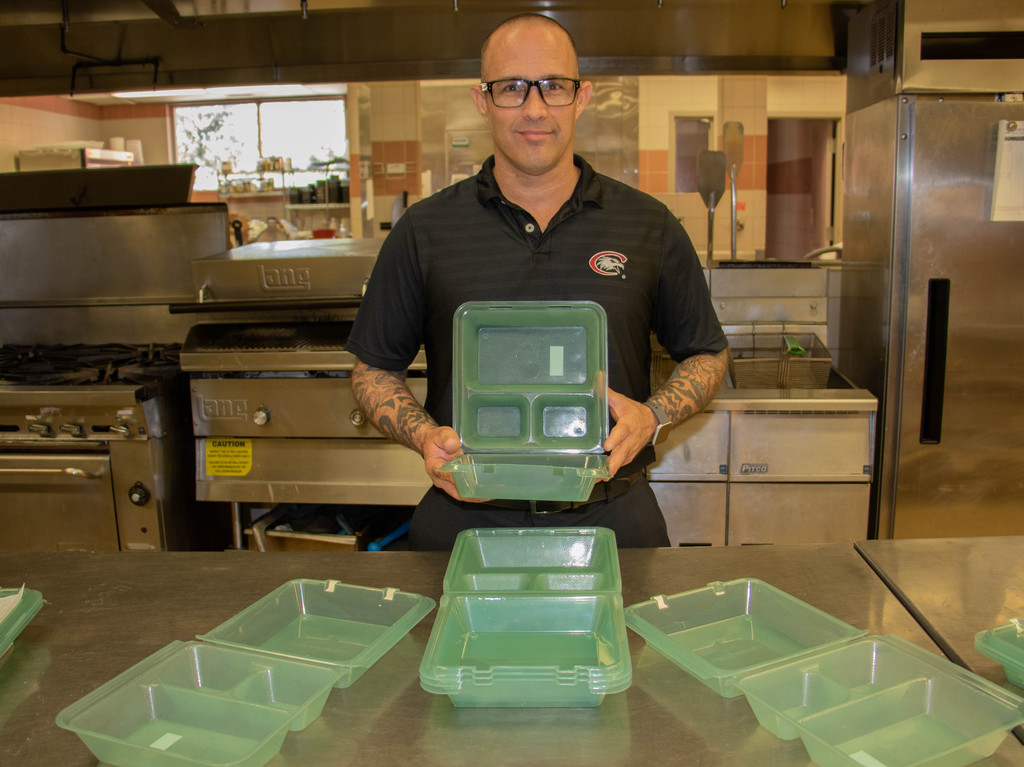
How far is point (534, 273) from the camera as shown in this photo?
159 centimetres

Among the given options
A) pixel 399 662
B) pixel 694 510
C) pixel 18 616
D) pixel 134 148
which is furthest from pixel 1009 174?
pixel 134 148

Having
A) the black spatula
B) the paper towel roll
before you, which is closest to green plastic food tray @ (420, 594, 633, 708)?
the black spatula

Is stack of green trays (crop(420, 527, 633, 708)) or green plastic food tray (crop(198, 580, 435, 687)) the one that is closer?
stack of green trays (crop(420, 527, 633, 708))

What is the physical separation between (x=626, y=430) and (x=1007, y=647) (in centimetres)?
58

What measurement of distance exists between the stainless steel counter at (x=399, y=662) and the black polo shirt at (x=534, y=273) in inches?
17.1

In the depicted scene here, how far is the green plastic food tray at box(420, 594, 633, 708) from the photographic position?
883 mm

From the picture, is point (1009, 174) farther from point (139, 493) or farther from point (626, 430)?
point (139, 493)

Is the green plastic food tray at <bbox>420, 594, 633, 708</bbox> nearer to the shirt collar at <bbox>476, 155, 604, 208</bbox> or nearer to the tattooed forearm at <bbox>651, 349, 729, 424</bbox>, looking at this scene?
the tattooed forearm at <bbox>651, 349, 729, 424</bbox>

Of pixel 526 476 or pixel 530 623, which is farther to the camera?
pixel 526 476

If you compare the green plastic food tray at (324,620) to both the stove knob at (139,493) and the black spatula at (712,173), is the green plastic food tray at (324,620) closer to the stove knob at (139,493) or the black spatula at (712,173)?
the stove knob at (139,493)

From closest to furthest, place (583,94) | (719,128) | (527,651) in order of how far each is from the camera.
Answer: (527,651) → (583,94) → (719,128)

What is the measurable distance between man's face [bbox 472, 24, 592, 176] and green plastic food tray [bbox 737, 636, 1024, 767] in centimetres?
101

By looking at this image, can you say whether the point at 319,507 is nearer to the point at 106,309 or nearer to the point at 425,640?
the point at 106,309

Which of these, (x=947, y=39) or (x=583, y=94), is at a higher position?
(x=947, y=39)
